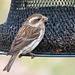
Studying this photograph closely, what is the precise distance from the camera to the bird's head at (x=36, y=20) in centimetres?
603

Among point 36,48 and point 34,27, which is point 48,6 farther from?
point 36,48

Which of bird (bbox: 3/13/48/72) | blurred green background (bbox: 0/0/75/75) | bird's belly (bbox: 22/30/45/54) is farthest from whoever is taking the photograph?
blurred green background (bbox: 0/0/75/75)

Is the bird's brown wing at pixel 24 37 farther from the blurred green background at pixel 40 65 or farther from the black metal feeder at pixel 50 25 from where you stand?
the blurred green background at pixel 40 65

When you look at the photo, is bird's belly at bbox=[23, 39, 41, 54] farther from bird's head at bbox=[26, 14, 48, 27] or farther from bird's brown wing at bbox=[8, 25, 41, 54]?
bird's head at bbox=[26, 14, 48, 27]

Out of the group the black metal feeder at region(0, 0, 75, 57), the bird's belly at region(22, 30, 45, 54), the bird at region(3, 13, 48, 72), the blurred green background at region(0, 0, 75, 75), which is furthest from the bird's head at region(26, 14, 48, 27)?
the blurred green background at region(0, 0, 75, 75)

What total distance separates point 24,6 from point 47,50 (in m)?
1.15

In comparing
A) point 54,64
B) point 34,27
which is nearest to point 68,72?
point 54,64

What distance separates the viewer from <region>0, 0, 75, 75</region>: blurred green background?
923 cm

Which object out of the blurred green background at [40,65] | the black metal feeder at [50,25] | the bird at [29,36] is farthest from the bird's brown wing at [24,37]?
the blurred green background at [40,65]

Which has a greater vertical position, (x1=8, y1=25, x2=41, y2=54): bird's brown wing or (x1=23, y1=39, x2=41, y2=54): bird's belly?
(x1=8, y1=25, x2=41, y2=54): bird's brown wing

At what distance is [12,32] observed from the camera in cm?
629

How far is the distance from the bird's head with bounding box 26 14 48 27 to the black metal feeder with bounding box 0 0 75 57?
18cm

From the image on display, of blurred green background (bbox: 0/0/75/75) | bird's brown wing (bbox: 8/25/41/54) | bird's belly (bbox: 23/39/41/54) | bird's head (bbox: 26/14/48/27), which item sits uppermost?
bird's head (bbox: 26/14/48/27)

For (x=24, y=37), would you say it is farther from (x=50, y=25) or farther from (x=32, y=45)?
(x=50, y=25)
